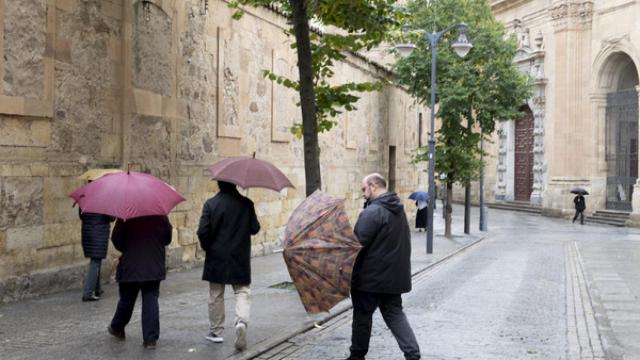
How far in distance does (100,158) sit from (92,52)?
63.0 inches

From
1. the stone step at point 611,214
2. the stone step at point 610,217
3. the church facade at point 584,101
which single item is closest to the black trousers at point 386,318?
the church facade at point 584,101

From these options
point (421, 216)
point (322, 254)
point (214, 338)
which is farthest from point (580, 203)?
point (322, 254)

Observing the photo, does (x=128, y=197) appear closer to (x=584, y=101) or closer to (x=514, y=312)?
(x=514, y=312)

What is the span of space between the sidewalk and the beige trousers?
0.22m

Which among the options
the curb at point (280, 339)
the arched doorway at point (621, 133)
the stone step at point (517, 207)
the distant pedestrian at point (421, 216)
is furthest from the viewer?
the stone step at point (517, 207)

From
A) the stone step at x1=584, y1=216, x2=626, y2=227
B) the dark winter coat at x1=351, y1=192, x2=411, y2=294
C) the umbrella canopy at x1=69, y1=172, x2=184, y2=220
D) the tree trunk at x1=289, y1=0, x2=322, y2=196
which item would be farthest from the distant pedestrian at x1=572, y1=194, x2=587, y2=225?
the umbrella canopy at x1=69, y1=172, x2=184, y2=220

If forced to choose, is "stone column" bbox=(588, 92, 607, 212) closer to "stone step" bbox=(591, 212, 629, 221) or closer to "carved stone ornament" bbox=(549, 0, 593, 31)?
"stone step" bbox=(591, 212, 629, 221)

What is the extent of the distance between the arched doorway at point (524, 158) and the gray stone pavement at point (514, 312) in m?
23.6

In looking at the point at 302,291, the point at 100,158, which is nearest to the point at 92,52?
the point at 100,158

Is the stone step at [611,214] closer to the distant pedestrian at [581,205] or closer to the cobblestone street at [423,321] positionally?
the distant pedestrian at [581,205]

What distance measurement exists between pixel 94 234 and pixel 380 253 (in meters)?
4.86

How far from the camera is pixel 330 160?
20.9 metres

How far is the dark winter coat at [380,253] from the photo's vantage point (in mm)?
6172

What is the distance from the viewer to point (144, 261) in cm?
693
